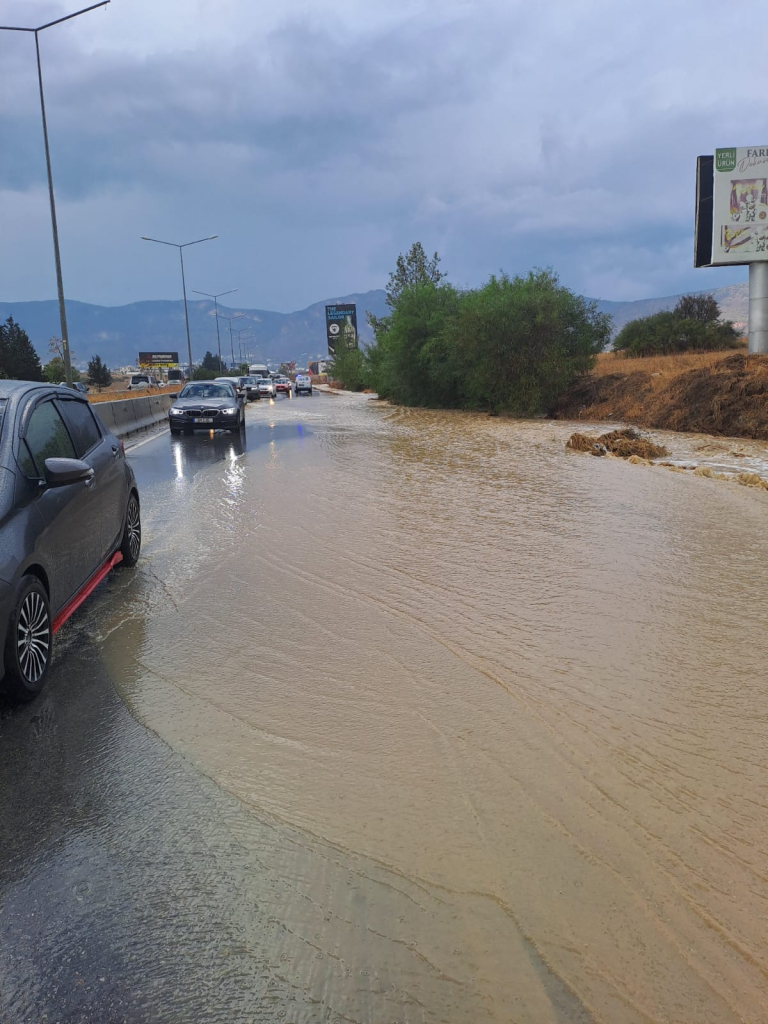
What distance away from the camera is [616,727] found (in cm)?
418

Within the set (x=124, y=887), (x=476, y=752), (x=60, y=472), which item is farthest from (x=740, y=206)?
(x=124, y=887)

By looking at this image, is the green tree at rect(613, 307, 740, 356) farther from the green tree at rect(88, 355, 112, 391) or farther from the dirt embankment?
the green tree at rect(88, 355, 112, 391)

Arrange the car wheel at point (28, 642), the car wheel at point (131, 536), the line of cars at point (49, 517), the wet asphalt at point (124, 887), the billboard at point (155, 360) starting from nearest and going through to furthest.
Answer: the wet asphalt at point (124, 887) → the car wheel at point (28, 642) → the line of cars at point (49, 517) → the car wheel at point (131, 536) → the billboard at point (155, 360)

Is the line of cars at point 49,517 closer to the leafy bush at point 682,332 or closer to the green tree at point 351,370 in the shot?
the leafy bush at point 682,332

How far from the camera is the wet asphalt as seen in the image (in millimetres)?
2451

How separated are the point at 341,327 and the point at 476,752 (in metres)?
122

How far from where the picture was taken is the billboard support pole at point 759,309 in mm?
33375

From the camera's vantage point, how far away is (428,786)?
11.9 ft

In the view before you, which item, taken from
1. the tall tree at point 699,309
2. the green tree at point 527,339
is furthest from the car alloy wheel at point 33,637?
the tall tree at point 699,309

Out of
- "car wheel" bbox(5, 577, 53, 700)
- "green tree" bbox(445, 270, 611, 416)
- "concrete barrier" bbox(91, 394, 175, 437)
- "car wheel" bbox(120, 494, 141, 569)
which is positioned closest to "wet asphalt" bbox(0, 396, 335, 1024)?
"car wheel" bbox(5, 577, 53, 700)

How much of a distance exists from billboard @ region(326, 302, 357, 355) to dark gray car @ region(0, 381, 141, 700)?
9745 centimetres

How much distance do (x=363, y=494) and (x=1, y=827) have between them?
8.90 metres

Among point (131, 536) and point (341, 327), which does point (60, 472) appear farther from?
point (341, 327)

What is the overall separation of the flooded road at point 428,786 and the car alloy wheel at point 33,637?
0.23 meters
